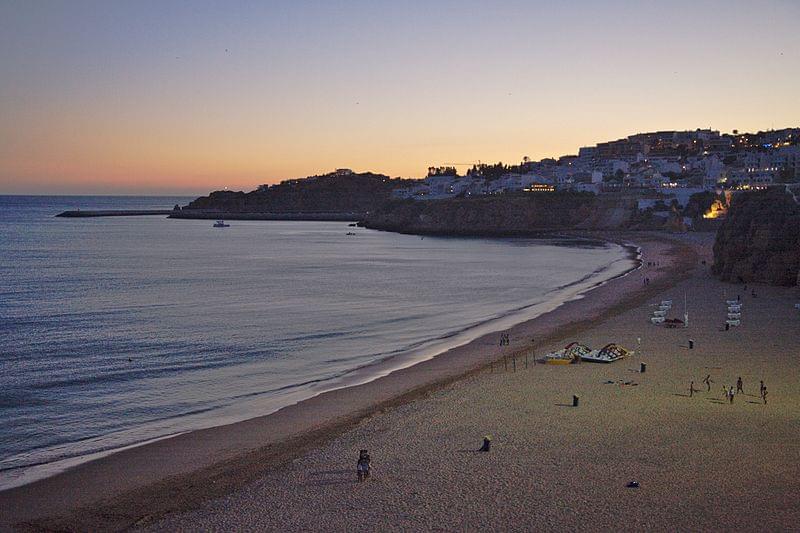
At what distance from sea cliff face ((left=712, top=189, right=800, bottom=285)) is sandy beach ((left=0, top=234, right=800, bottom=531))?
67.9 feet

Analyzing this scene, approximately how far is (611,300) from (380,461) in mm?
27973

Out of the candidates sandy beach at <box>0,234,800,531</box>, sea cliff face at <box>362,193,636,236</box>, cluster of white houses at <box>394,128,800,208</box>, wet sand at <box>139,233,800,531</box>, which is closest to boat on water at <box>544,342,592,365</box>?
sandy beach at <box>0,234,800,531</box>

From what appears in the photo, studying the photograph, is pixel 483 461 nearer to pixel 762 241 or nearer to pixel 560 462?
pixel 560 462

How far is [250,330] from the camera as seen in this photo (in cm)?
3203

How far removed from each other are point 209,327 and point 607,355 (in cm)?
1742

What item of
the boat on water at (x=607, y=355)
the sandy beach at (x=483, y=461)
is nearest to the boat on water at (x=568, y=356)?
the boat on water at (x=607, y=355)

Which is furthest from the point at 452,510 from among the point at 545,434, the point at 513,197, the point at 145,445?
the point at 513,197

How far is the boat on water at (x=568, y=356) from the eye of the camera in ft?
79.4

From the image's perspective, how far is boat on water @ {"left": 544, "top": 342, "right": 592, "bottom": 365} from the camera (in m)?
24.2

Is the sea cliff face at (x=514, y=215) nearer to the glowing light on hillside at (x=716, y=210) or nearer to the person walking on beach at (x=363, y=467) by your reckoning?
the glowing light on hillside at (x=716, y=210)

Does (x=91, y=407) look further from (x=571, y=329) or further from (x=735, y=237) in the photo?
(x=735, y=237)

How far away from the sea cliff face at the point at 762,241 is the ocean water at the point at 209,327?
8691mm

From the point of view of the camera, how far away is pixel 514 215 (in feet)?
417

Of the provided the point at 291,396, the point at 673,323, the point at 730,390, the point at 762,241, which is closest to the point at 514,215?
the point at 762,241
